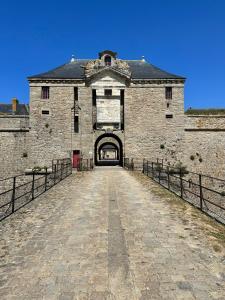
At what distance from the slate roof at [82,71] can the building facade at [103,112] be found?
0.34 feet

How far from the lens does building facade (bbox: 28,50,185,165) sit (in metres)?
25.9

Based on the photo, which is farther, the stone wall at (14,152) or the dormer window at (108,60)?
the dormer window at (108,60)

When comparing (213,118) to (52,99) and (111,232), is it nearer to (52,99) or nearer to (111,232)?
(52,99)

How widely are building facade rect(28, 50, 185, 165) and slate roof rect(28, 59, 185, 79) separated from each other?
0.34 ft

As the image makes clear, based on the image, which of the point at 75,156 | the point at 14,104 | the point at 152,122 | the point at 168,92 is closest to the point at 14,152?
the point at 75,156

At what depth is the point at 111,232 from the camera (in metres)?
5.61

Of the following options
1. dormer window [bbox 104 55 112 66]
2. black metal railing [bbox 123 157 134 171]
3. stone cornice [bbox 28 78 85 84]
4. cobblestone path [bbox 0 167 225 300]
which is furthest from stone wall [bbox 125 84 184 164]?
cobblestone path [bbox 0 167 225 300]

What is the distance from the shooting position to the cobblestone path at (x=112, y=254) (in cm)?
335

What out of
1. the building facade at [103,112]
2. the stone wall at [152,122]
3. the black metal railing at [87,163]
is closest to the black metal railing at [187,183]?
the stone wall at [152,122]

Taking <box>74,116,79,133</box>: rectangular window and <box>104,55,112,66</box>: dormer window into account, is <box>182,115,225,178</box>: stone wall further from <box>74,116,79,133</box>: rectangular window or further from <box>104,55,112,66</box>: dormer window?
<box>74,116,79,133</box>: rectangular window

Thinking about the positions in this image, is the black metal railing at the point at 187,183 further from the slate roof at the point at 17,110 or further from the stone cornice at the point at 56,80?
the slate roof at the point at 17,110

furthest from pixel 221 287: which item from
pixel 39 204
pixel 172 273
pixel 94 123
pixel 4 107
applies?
pixel 4 107

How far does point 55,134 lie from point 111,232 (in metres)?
21.3

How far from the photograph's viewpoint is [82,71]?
27.4 metres
